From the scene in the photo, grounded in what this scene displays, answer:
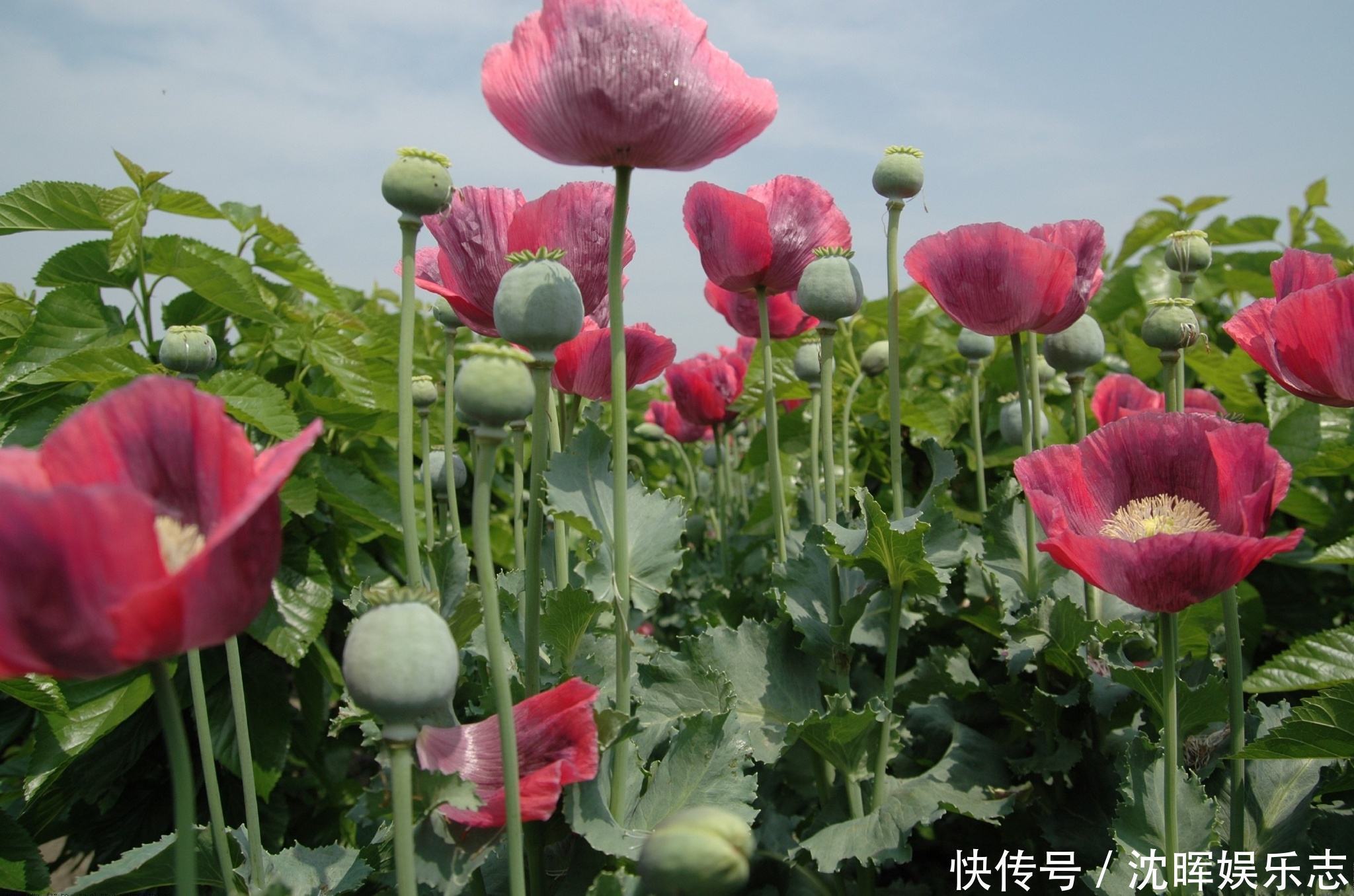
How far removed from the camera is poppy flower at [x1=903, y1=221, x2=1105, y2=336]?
1.37 metres

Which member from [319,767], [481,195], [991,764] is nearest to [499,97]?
[481,195]

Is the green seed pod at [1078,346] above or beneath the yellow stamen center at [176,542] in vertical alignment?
above

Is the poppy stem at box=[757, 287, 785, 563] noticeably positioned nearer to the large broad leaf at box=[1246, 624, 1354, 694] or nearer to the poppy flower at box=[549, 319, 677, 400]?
the poppy flower at box=[549, 319, 677, 400]

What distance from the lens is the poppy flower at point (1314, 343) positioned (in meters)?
1.19

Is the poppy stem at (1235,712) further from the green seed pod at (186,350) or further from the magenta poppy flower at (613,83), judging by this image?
the green seed pod at (186,350)

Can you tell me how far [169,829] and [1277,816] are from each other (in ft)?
6.90

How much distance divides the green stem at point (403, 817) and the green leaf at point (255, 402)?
1203 millimetres

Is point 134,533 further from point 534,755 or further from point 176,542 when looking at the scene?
point 534,755

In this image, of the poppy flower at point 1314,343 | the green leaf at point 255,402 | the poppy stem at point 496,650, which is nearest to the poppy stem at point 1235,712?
the poppy flower at point 1314,343

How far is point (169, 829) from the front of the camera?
213 centimetres

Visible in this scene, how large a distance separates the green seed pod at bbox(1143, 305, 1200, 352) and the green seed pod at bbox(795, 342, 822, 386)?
0.55m

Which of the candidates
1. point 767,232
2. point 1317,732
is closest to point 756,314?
point 767,232

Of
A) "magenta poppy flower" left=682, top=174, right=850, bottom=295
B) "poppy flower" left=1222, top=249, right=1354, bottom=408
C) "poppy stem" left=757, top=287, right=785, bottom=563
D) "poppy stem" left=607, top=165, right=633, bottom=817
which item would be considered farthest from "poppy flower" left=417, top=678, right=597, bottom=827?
"poppy flower" left=1222, top=249, right=1354, bottom=408

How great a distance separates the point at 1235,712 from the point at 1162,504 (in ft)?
1.01
